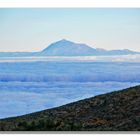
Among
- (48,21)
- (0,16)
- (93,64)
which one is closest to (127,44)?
(93,64)

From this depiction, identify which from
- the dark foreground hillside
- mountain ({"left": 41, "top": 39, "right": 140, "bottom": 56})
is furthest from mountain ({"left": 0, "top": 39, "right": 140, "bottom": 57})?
the dark foreground hillside

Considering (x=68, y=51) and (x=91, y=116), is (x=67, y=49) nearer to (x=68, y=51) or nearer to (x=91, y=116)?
(x=68, y=51)

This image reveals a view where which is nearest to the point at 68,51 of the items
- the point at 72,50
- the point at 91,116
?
the point at 72,50

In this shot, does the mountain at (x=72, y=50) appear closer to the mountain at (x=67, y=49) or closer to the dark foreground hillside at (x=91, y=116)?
the mountain at (x=67, y=49)

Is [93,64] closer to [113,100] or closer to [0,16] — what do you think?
[113,100]

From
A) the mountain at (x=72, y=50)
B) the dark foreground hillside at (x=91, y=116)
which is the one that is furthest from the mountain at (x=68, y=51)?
the dark foreground hillside at (x=91, y=116)

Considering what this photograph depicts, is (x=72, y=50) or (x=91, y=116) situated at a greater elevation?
(x=72, y=50)
